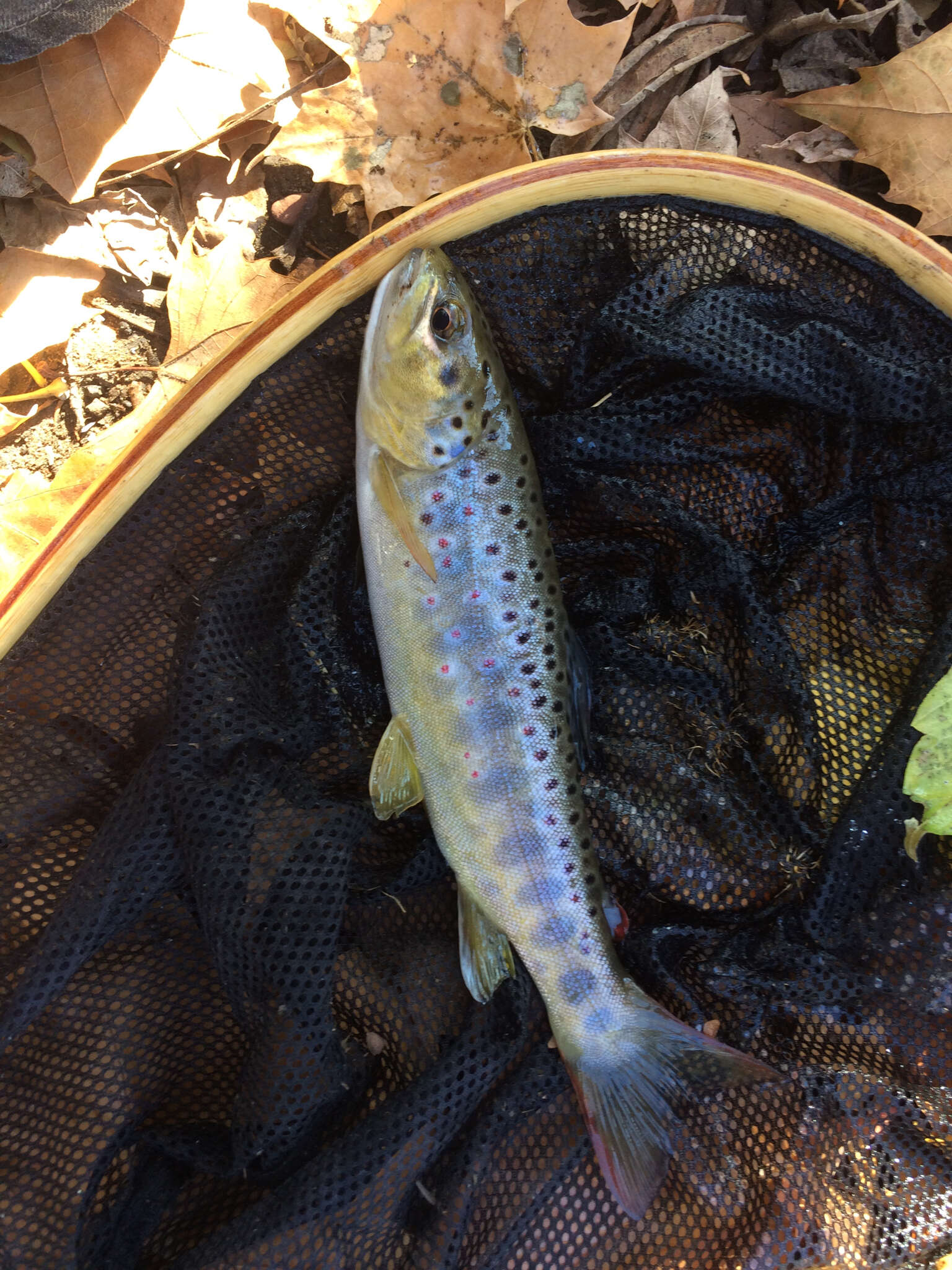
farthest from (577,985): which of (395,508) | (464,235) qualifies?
(464,235)

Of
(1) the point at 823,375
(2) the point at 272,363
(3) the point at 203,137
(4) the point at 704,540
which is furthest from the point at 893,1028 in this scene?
(3) the point at 203,137

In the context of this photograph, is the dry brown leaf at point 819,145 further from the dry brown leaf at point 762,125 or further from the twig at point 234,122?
the twig at point 234,122

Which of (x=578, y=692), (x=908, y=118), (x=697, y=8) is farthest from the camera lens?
(x=697, y=8)

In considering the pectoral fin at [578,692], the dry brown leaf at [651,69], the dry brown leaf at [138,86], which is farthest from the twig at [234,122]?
the pectoral fin at [578,692]

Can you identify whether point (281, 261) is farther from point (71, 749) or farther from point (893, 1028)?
point (893, 1028)

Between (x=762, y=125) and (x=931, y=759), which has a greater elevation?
(x=762, y=125)

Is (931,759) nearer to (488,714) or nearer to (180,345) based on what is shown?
(488,714)
